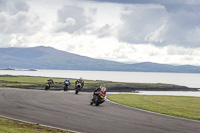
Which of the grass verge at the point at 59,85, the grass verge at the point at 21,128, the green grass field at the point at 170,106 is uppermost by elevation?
the grass verge at the point at 59,85

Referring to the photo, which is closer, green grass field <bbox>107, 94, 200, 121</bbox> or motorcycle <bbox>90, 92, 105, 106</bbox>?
green grass field <bbox>107, 94, 200, 121</bbox>

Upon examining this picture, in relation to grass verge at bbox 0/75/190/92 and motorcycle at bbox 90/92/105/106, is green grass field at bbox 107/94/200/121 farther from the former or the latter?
grass verge at bbox 0/75/190/92

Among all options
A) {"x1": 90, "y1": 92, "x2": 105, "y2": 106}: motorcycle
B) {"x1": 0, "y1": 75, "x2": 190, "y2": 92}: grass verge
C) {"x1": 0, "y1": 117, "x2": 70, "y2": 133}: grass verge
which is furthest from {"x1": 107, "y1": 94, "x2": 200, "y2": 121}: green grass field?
{"x1": 0, "y1": 75, "x2": 190, "y2": 92}: grass verge

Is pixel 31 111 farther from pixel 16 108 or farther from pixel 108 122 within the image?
pixel 108 122

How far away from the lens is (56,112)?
1877cm

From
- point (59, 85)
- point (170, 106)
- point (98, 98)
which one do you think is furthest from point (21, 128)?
point (59, 85)

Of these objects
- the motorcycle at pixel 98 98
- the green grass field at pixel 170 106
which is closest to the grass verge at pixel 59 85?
the green grass field at pixel 170 106

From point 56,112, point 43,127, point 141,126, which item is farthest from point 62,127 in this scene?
point 56,112

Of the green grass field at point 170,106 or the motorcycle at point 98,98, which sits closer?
the green grass field at point 170,106

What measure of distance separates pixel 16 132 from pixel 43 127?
73.9 inches

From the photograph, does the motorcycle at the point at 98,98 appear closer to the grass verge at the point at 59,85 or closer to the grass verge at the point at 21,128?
the grass verge at the point at 21,128

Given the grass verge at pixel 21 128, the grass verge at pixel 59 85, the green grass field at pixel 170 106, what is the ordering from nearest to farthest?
1. the grass verge at pixel 21 128
2. the green grass field at pixel 170 106
3. the grass verge at pixel 59 85

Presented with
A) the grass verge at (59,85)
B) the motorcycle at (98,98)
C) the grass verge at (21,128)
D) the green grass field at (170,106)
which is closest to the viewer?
the grass verge at (21,128)

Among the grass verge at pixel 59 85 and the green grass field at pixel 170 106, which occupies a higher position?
the grass verge at pixel 59 85
